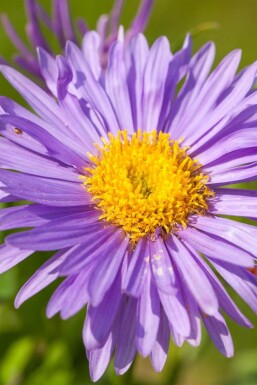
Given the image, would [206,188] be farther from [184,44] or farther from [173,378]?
[173,378]

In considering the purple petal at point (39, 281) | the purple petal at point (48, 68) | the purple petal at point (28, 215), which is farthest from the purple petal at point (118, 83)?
the purple petal at point (39, 281)

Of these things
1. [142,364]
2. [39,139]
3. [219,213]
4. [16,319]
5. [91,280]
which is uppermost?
[39,139]

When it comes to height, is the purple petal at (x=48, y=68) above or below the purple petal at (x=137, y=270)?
above

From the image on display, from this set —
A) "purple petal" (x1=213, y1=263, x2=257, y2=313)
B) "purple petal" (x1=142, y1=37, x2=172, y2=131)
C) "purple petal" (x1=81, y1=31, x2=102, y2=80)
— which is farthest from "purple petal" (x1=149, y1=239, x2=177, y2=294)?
"purple petal" (x1=81, y1=31, x2=102, y2=80)

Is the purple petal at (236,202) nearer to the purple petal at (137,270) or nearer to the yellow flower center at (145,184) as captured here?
the yellow flower center at (145,184)

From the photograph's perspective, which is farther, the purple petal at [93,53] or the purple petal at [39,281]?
the purple petal at [93,53]

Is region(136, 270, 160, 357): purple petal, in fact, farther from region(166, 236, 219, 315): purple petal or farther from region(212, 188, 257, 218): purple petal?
region(212, 188, 257, 218): purple petal

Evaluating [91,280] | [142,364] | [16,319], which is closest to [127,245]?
[91,280]
